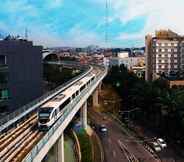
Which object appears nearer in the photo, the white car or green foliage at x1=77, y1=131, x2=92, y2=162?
green foliage at x1=77, y1=131, x2=92, y2=162

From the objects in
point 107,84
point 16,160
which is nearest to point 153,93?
point 107,84

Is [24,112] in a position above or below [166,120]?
above

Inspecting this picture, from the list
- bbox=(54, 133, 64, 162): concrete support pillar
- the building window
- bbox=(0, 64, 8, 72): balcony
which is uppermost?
bbox=(0, 64, 8, 72): balcony

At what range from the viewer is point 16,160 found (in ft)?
43.5

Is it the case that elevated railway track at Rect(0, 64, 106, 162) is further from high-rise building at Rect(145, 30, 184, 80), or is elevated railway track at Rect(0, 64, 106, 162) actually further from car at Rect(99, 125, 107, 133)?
high-rise building at Rect(145, 30, 184, 80)

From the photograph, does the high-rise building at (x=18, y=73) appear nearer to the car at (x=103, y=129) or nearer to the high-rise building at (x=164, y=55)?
the car at (x=103, y=129)

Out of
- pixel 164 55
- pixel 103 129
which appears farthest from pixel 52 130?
pixel 164 55

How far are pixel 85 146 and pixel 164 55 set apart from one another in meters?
38.0

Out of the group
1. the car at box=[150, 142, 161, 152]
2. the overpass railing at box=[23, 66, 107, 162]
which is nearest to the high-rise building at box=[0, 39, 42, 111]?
the overpass railing at box=[23, 66, 107, 162]

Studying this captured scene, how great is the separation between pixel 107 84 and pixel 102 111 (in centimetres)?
1089

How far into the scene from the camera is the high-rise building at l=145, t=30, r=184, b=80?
61128 mm

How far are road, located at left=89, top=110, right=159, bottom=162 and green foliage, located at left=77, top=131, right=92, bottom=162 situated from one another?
1.27 meters

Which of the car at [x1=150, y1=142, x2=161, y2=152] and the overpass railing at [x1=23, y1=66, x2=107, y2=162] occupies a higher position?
the overpass railing at [x1=23, y1=66, x2=107, y2=162]

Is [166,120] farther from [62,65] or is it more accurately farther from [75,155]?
[62,65]
